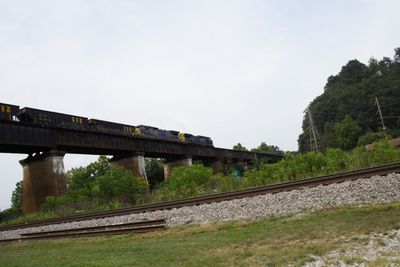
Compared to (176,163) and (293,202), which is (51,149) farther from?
(293,202)

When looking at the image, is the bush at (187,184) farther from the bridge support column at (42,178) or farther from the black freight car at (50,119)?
the black freight car at (50,119)

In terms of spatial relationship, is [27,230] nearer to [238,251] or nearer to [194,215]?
[194,215]

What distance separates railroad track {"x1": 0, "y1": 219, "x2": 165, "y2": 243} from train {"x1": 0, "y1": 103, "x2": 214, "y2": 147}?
1813 centimetres

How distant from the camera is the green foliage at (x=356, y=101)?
291ft

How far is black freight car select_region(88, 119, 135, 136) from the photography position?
144 feet

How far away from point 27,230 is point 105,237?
8.64m

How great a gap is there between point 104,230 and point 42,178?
946 inches

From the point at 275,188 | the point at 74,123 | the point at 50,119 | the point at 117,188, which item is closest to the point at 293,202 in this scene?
the point at 275,188

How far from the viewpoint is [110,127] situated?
4678 cm

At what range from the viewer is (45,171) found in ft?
118

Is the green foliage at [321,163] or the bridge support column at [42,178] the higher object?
the bridge support column at [42,178]

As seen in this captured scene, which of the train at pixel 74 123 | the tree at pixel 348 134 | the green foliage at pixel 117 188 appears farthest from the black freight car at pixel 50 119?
the tree at pixel 348 134

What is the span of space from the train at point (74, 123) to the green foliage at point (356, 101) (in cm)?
4155

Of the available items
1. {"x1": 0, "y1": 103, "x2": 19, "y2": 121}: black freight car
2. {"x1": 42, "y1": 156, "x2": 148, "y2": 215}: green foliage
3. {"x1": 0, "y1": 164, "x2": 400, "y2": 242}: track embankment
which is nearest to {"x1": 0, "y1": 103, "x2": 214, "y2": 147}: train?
{"x1": 0, "y1": 103, "x2": 19, "y2": 121}: black freight car
